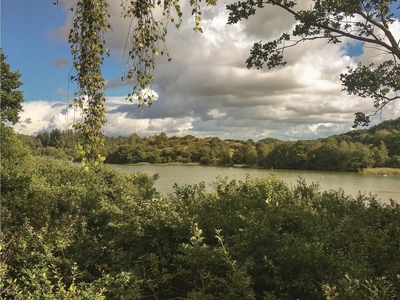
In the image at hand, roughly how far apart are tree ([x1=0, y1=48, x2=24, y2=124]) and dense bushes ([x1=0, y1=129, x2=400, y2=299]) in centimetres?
1916

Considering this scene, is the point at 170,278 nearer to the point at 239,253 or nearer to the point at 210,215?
the point at 239,253

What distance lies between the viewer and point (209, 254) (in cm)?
301

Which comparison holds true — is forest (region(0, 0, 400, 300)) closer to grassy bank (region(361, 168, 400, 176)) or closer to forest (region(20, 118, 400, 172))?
forest (region(20, 118, 400, 172))

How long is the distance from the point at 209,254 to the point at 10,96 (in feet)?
76.3

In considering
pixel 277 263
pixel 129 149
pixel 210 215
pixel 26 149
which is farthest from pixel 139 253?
pixel 129 149

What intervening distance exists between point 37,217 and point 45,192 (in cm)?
143

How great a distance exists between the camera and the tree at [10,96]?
70.2 ft

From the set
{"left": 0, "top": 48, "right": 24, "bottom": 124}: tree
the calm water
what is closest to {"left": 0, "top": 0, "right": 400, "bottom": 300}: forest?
the calm water

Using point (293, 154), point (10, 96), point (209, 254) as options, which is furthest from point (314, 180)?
point (293, 154)

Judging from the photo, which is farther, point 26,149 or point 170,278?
point 26,149

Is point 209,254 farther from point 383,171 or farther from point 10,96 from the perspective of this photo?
point 383,171

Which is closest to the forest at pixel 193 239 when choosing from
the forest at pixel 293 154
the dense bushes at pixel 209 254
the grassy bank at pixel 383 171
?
the dense bushes at pixel 209 254

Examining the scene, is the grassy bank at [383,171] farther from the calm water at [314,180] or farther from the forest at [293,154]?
the calm water at [314,180]

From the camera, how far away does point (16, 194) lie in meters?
6.91
